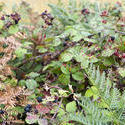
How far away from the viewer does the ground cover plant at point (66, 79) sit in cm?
61

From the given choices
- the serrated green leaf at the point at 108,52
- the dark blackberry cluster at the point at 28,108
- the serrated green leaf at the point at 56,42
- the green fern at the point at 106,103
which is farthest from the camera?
the serrated green leaf at the point at 56,42

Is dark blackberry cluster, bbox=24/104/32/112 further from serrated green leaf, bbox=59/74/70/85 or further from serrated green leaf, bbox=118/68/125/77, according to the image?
serrated green leaf, bbox=118/68/125/77

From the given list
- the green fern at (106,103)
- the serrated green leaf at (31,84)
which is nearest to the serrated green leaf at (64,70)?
the serrated green leaf at (31,84)

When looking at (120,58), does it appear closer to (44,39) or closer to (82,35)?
(82,35)

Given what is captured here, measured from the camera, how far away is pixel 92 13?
1.62 m

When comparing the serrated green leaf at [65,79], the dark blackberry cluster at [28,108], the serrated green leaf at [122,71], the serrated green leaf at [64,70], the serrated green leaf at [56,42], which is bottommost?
the dark blackberry cluster at [28,108]

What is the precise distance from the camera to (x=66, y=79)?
34.7 inches

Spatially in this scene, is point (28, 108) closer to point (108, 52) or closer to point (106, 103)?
point (106, 103)

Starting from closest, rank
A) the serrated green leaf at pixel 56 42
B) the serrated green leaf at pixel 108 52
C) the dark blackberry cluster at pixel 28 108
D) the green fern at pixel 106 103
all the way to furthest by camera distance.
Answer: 1. the green fern at pixel 106 103
2. the dark blackberry cluster at pixel 28 108
3. the serrated green leaf at pixel 108 52
4. the serrated green leaf at pixel 56 42

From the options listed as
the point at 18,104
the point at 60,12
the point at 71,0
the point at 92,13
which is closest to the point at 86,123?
the point at 18,104

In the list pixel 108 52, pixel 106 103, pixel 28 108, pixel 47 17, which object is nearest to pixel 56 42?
pixel 47 17

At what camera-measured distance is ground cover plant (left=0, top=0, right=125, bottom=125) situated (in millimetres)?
612

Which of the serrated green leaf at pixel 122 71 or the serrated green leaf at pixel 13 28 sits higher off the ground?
the serrated green leaf at pixel 13 28

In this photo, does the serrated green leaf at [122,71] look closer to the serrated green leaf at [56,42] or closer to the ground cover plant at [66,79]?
the ground cover plant at [66,79]
